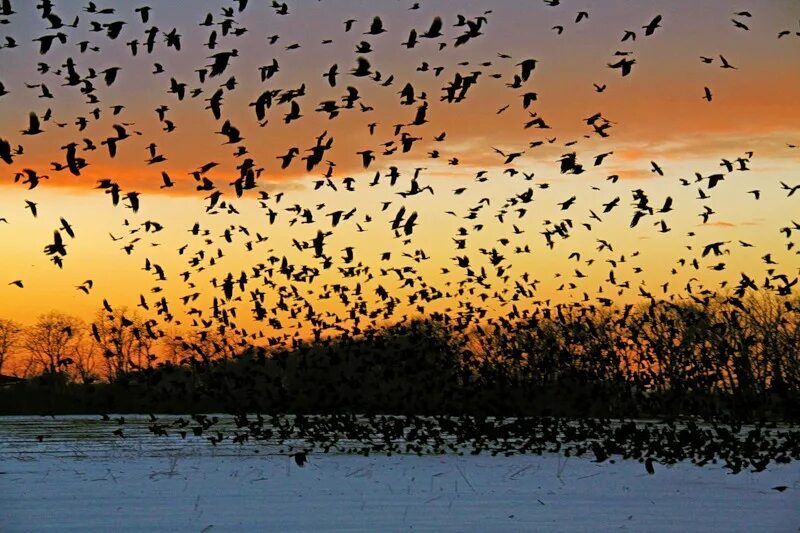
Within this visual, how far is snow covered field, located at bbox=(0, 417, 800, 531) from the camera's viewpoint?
14.3 meters

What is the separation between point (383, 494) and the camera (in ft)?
57.7

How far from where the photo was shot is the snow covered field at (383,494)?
1426 cm

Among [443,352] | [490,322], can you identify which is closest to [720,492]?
[490,322]

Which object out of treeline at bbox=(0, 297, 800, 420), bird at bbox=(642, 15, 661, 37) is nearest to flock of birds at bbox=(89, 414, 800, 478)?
treeline at bbox=(0, 297, 800, 420)

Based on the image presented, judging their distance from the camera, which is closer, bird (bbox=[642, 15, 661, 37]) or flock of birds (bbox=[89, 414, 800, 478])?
bird (bbox=[642, 15, 661, 37])

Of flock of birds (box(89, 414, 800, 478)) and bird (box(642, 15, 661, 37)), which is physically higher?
bird (box(642, 15, 661, 37))

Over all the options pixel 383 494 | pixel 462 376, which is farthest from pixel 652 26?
pixel 462 376

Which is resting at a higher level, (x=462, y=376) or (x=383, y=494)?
(x=462, y=376)

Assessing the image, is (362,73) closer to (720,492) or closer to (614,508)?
(614,508)

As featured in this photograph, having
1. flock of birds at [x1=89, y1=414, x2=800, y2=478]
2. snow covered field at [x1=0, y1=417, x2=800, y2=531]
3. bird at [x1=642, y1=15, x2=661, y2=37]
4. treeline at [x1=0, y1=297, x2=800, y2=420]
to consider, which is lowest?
snow covered field at [x1=0, y1=417, x2=800, y2=531]

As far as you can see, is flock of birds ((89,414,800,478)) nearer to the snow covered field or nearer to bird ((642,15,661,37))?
the snow covered field

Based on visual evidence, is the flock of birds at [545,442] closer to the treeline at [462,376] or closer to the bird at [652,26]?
the treeline at [462,376]

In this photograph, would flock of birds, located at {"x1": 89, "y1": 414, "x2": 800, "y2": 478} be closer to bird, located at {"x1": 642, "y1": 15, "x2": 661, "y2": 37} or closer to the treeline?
the treeline

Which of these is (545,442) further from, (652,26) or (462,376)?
(652,26)
